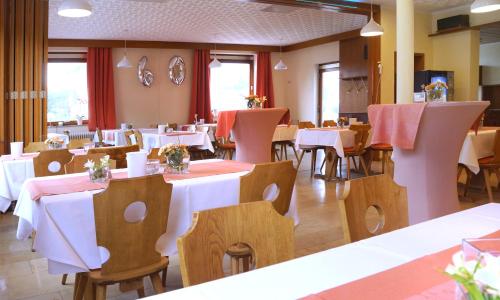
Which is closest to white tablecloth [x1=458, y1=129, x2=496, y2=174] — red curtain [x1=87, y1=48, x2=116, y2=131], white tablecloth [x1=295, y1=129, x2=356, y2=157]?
white tablecloth [x1=295, y1=129, x2=356, y2=157]

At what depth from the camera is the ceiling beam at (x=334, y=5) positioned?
7512mm

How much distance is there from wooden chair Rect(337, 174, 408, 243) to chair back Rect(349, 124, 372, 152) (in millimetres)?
5233

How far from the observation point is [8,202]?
15.4 feet

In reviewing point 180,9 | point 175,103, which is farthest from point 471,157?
point 175,103

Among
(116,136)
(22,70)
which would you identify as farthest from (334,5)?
(22,70)

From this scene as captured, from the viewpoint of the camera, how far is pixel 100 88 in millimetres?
11672

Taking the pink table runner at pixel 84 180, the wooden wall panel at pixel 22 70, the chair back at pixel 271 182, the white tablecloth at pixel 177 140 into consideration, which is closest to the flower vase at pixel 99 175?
the pink table runner at pixel 84 180

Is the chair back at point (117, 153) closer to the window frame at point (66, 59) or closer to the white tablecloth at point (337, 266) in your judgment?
the white tablecloth at point (337, 266)

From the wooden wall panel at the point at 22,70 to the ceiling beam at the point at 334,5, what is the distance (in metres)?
3.26

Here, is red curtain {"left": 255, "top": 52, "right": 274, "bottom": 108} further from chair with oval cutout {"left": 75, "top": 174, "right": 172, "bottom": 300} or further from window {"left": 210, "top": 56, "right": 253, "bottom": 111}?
chair with oval cutout {"left": 75, "top": 174, "right": 172, "bottom": 300}

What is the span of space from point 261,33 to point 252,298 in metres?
10.8

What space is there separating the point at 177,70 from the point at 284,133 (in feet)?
15.6

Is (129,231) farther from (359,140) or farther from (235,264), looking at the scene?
(359,140)

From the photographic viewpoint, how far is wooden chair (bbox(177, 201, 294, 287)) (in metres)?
1.32
